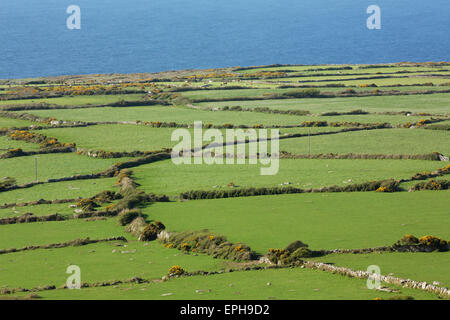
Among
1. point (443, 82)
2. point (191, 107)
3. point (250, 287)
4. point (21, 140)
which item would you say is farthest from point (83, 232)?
point (443, 82)

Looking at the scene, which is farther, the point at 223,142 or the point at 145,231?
the point at 223,142

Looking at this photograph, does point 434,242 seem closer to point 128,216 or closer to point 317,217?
point 317,217

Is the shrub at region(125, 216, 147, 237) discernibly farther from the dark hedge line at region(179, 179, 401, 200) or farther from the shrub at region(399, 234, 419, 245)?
the shrub at region(399, 234, 419, 245)

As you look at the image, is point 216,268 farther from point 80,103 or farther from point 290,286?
point 80,103

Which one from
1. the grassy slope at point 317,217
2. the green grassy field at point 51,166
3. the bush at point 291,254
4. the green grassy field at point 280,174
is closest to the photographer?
the bush at point 291,254

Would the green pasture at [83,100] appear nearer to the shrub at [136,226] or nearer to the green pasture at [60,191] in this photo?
the green pasture at [60,191]

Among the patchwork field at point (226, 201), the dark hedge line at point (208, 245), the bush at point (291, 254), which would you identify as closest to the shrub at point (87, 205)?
the patchwork field at point (226, 201)

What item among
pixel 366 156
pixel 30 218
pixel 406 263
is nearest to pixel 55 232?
pixel 30 218
